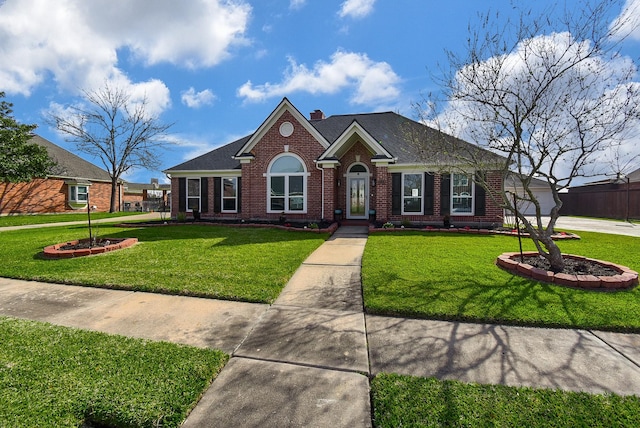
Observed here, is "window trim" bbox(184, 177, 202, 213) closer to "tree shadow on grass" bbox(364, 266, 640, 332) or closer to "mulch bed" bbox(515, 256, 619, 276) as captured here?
"tree shadow on grass" bbox(364, 266, 640, 332)

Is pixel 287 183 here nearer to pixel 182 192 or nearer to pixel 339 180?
pixel 339 180

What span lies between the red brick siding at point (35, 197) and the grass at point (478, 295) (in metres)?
26.3

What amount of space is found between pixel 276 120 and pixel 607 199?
2538 cm

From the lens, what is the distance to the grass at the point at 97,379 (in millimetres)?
2191

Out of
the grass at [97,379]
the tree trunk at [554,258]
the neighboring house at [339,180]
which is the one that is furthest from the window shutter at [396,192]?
the grass at [97,379]

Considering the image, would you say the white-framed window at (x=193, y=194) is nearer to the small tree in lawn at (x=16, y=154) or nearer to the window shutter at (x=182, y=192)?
the window shutter at (x=182, y=192)

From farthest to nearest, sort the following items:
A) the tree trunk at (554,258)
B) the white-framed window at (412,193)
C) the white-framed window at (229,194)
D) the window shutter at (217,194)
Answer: the window shutter at (217,194)
the white-framed window at (229,194)
the white-framed window at (412,193)
the tree trunk at (554,258)

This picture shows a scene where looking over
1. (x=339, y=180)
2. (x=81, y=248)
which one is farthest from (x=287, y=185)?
(x=81, y=248)

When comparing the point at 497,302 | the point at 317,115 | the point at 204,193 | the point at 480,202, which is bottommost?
the point at 497,302

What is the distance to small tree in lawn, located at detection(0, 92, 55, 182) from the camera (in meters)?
18.3

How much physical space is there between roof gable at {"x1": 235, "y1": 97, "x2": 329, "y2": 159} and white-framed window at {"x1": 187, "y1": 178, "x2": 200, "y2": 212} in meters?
3.72

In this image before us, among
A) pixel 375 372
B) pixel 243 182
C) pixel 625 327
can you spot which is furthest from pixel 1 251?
pixel 625 327

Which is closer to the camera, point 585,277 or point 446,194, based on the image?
point 585,277

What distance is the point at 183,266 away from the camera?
6238 mm
